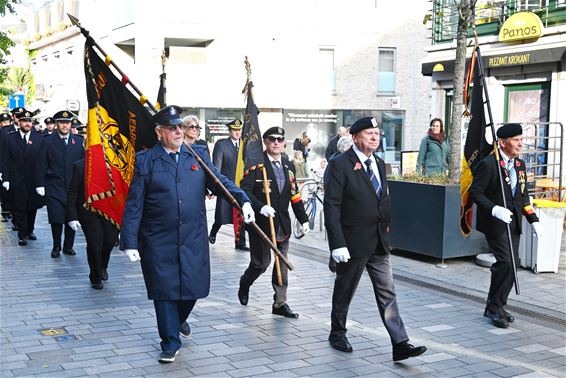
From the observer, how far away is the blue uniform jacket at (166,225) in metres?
5.98

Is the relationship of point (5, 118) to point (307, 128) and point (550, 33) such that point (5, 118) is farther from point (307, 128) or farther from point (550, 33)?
point (307, 128)

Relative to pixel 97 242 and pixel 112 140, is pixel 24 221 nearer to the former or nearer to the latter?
pixel 97 242

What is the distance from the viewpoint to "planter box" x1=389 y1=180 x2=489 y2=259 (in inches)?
404

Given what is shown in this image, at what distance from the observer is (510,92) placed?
17828 mm

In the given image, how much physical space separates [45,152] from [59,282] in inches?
115

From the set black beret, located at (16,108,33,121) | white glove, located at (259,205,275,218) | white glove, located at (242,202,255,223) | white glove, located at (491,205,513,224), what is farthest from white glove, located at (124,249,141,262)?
black beret, located at (16,108,33,121)

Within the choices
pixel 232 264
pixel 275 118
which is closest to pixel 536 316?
pixel 232 264

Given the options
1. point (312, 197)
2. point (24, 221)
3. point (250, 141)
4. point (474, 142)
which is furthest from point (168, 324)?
point (312, 197)

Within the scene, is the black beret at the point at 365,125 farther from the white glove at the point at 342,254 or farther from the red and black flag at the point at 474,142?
the red and black flag at the point at 474,142

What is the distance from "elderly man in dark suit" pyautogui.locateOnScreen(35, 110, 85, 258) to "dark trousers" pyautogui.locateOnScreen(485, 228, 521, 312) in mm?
6401

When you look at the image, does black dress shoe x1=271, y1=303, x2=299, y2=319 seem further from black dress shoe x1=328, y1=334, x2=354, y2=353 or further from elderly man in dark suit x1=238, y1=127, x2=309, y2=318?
black dress shoe x1=328, y1=334, x2=354, y2=353

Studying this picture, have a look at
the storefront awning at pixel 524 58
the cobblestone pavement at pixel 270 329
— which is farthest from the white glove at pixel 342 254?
the storefront awning at pixel 524 58

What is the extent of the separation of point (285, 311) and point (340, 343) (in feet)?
4.05

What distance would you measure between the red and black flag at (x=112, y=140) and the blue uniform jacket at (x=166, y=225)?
1010 mm
